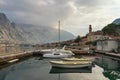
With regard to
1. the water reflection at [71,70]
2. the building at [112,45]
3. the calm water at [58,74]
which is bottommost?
the calm water at [58,74]

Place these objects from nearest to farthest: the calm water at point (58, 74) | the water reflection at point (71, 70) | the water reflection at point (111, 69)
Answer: the calm water at point (58, 74), the water reflection at point (111, 69), the water reflection at point (71, 70)

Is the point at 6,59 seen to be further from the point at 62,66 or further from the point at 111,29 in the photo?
the point at 111,29

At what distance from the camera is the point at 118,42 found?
6981 cm

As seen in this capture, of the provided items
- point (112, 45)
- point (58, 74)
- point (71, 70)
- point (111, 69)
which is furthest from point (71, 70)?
point (112, 45)

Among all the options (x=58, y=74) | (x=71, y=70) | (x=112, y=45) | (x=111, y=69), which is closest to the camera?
(x=58, y=74)

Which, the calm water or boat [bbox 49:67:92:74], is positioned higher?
boat [bbox 49:67:92:74]

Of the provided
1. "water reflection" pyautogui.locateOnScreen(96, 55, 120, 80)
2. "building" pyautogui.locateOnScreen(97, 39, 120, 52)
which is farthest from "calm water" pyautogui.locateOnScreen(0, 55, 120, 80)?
"building" pyautogui.locateOnScreen(97, 39, 120, 52)

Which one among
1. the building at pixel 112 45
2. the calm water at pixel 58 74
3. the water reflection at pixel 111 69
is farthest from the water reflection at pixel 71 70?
the building at pixel 112 45

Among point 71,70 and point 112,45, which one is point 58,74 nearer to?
point 71,70

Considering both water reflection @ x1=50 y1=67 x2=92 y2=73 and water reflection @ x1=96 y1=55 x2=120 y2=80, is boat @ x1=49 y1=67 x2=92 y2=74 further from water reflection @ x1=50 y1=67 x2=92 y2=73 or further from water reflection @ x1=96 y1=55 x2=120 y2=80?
water reflection @ x1=96 y1=55 x2=120 y2=80

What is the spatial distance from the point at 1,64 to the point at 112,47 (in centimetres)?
4288

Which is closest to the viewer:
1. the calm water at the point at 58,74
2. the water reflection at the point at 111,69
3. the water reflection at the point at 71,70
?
the calm water at the point at 58,74

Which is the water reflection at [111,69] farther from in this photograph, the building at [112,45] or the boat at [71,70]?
the building at [112,45]

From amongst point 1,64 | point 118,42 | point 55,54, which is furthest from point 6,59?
point 118,42
